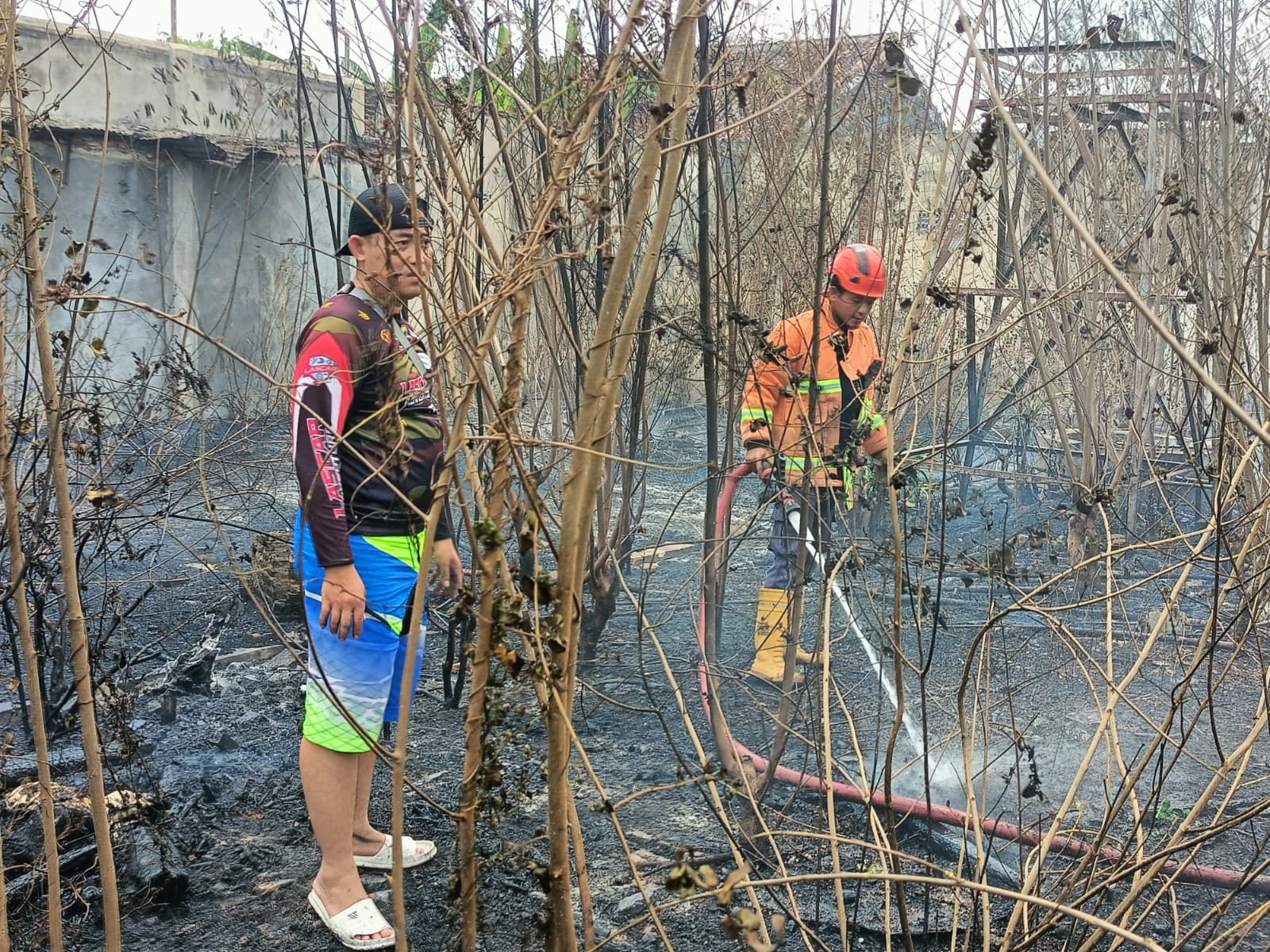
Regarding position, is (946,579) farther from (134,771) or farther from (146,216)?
(146,216)

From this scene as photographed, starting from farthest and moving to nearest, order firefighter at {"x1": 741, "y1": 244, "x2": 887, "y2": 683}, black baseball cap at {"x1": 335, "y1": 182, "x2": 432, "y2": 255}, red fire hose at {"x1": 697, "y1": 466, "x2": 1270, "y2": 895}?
firefighter at {"x1": 741, "y1": 244, "x2": 887, "y2": 683} → red fire hose at {"x1": 697, "y1": 466, "x2": 1270, "y2": 895} → black baseball cap at {"x1": 335, "y1": 182, "x2": 432, "y2": 255}

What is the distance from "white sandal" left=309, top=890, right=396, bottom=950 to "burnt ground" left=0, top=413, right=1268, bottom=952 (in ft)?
0.37

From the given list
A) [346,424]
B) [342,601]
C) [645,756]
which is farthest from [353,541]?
[645,756]

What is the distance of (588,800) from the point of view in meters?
3.68

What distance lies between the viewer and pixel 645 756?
161 inches

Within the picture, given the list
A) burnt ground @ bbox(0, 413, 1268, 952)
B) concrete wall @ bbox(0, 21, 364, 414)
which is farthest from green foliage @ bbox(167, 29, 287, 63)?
burnt ground @ bbox(0, 413, 1268, 952)

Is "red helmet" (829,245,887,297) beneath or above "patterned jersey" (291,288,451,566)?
above

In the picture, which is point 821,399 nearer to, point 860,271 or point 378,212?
point 860,271

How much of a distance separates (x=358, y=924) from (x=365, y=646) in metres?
0.75

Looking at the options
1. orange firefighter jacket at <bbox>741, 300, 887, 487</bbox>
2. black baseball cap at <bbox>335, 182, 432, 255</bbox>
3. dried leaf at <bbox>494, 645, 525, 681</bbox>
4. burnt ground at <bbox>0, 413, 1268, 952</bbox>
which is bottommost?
burnt ground at <bbox>0, 413, 1268, 952</bbox>

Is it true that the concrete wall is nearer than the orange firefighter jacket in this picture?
No

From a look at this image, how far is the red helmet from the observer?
14.7ft

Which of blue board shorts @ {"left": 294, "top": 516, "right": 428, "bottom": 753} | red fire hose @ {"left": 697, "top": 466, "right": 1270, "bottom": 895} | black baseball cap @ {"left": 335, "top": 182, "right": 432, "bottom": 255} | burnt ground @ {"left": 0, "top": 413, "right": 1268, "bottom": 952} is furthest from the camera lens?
red fire hose @ {"left": 697, "top": 466, "right": 1270, "bottom": 895}

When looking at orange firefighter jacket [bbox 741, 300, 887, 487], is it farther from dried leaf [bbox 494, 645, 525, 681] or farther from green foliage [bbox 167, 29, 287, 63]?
green foliage [bbox 167, 29, 287, 63]
